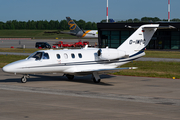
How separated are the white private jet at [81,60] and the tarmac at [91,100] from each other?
41.4 inches

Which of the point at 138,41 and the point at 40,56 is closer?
the point at 40,56

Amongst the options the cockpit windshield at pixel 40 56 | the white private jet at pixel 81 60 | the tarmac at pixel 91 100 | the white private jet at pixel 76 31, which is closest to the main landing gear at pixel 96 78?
the white private jet at pixel 81 60

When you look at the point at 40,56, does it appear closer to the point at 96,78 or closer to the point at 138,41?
the point at 96,78

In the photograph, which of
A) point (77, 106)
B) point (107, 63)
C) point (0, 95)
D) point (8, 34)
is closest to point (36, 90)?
point (0, 95)

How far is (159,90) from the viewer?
19.7 metres

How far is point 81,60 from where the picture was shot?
78.4 ft

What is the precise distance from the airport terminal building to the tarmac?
46.7m

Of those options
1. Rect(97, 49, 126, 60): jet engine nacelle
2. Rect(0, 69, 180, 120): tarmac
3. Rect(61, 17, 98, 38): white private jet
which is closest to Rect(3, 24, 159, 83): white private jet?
Rect(97, 49, 126, 60): jet engine nacelle

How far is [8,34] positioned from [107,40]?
12661 cm

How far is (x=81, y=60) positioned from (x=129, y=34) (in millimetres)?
48536

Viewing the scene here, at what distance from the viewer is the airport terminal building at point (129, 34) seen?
68.8 metres

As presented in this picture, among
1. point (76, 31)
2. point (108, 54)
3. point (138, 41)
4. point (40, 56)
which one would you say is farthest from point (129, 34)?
point (40, 56)

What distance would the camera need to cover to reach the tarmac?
1271cm

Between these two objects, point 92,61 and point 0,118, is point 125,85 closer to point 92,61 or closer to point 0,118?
point 92,61
